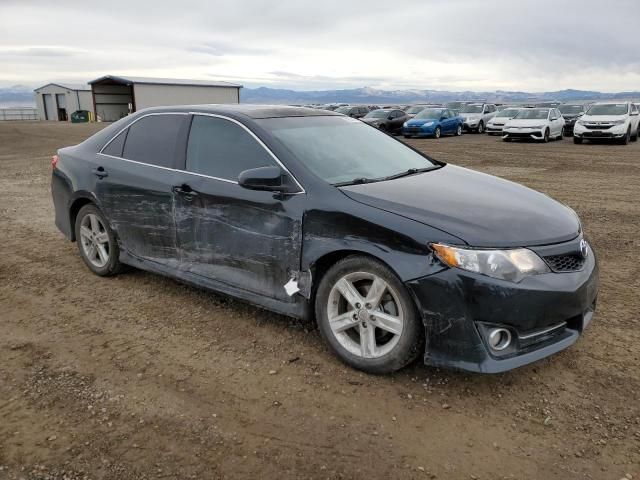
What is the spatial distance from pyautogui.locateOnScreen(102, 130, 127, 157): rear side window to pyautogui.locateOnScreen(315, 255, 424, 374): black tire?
251 centimetres

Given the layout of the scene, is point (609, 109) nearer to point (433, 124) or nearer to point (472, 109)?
point (433, 124)

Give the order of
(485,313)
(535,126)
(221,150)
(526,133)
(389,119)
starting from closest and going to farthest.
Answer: (485,313), (221,150), (535,126), (526,133), (389,119)

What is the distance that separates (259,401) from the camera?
312cm

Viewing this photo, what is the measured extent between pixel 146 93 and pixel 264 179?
47236 millimetres

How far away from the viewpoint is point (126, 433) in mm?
2814

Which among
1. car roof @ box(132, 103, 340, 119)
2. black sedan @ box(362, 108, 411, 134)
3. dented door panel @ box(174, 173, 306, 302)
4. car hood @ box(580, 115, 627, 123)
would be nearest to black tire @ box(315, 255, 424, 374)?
dented door panel @ box(174, 173, 306, 302)

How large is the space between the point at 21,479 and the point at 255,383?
4.22ft

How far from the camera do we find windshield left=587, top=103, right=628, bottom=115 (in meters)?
21.7

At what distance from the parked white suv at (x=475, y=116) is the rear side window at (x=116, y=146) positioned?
26.7 metres

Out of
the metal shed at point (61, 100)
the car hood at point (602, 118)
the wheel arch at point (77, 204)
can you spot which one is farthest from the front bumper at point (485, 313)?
the metal shed at point (61, 100)

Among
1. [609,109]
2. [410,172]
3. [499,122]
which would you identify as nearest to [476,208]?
[410,172]

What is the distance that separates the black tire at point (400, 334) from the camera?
315 cm

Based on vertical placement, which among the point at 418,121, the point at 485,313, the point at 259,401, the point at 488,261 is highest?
the point at 488,261

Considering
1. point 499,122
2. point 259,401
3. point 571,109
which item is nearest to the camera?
point 259,401
